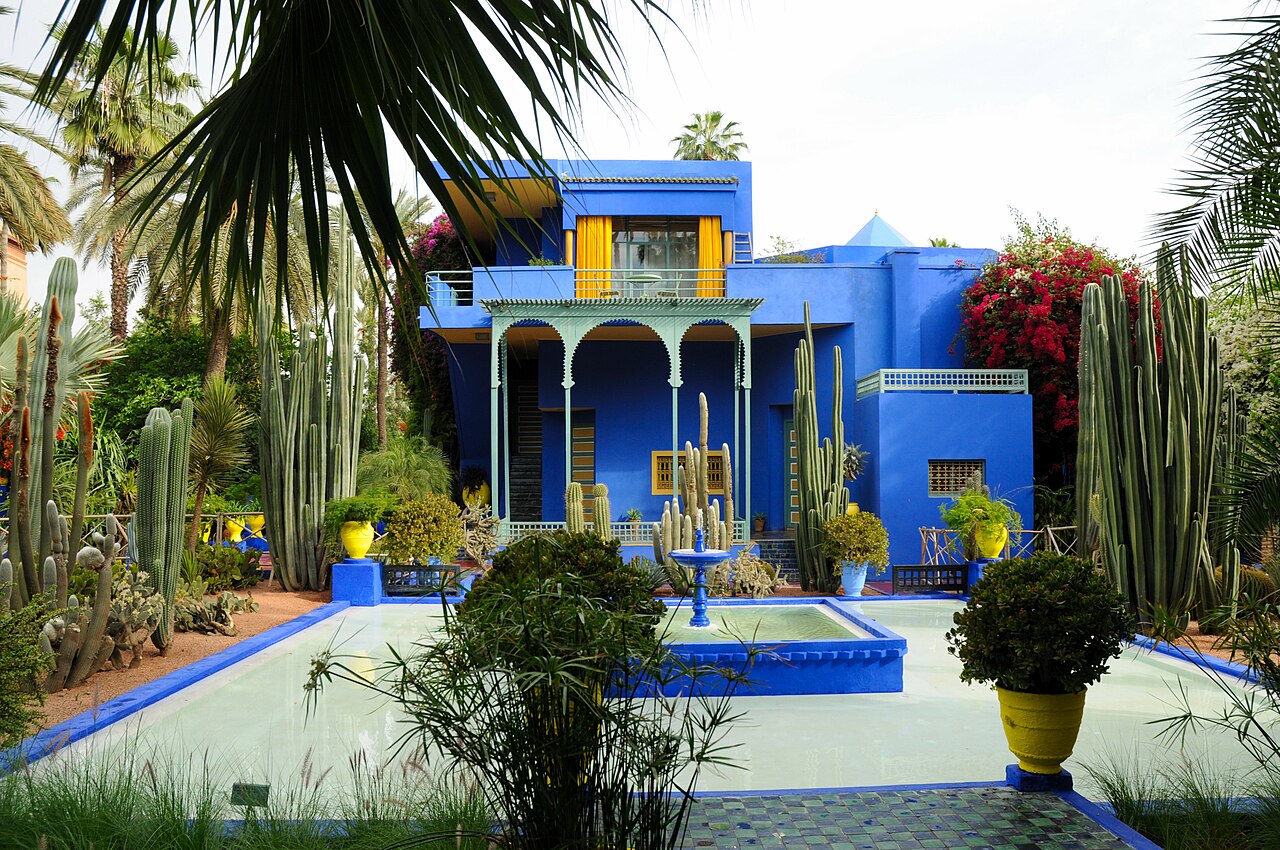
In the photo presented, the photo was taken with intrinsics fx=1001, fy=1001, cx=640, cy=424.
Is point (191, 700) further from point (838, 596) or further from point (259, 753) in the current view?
point (838, 596)

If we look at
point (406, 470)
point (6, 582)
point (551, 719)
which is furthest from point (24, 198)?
point (551, 719)

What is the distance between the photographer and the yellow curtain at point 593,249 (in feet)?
61.6

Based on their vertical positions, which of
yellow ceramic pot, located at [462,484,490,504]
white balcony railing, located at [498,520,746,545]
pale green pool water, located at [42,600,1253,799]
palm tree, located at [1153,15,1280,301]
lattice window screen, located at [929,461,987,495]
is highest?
palm tree, located at [1153,15,1280,301]

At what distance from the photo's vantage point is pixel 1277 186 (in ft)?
13.7

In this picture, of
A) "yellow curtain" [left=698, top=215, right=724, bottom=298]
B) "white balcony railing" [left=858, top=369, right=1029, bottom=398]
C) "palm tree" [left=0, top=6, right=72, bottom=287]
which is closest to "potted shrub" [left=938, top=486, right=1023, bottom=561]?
"white balcony railing" [left=858, top=369, right=1029, bottom=398]

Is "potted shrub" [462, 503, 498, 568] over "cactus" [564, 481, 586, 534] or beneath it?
beneath

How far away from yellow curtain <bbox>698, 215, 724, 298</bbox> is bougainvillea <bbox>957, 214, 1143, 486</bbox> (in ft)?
14.7

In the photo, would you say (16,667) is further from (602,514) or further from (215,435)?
(602,514)

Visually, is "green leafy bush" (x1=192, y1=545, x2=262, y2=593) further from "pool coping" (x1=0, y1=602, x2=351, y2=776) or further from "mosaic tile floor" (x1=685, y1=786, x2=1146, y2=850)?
"mosaic tile floor" (x1=685, y1=786, x2=1146, y2=850)

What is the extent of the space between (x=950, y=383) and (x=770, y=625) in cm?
779

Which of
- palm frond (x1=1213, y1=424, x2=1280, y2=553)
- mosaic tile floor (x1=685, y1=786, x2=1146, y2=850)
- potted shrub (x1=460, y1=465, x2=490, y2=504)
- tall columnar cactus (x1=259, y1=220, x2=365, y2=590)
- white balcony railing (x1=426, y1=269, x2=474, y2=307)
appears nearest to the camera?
mosaic tile floor (x1=685, y1=786, x2=1146, y2=850)

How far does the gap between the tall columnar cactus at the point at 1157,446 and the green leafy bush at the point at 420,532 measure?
26.6 ft

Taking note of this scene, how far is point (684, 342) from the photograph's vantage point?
1930cm

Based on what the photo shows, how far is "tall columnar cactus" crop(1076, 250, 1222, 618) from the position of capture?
9.62m
